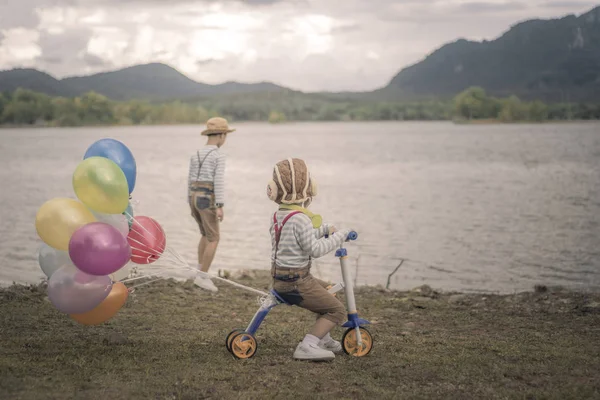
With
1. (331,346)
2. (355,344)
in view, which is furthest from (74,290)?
(355,344)

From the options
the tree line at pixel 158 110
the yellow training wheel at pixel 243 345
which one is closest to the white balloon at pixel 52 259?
the yellow training wheel at pixel 243 345

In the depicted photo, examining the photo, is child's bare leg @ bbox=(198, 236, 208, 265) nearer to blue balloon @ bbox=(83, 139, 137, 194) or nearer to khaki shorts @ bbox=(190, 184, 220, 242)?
khaki shorts @ bbox=(190, 184, 220, 242)

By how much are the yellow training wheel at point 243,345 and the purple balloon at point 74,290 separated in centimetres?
116

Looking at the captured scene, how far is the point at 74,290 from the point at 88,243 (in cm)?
42

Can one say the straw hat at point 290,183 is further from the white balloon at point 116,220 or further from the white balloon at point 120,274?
the white balloon at point 120,274

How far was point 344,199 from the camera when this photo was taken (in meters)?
27.3

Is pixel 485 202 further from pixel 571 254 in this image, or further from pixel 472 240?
pixel 571 254

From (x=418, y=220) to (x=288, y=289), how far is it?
15615 mm

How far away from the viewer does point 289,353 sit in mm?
6426

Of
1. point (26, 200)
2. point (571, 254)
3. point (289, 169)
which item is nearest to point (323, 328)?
point (289, 169)

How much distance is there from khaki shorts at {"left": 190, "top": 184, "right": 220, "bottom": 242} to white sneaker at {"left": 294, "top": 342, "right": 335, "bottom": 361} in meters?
3.66

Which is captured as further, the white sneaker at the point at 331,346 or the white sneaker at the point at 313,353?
the white sneaker at the point at 331,346

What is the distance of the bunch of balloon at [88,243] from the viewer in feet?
19.3

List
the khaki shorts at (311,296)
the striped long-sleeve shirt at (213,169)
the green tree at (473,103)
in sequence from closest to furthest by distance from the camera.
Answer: the khaki shorts at (311,296) → the striped long-sleeve shirt at (213,169) → the green tree at (473,103)
